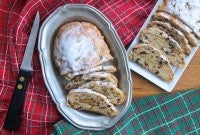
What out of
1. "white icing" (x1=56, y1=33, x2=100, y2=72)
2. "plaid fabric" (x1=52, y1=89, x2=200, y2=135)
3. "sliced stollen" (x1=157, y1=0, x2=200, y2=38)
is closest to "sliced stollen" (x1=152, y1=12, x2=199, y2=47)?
"sliced stollen" (x1=157, y1=0, x2=200, y2=38)

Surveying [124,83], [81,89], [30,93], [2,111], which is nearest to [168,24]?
[124,83]

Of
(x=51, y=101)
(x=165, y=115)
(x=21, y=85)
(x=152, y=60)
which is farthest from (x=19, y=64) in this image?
(x=165, y=115)

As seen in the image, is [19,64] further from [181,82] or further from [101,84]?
[181,82]

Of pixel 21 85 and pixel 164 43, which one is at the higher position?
pixel 21 85

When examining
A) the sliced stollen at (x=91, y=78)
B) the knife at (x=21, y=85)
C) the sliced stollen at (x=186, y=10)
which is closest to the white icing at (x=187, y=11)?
the sliced stollen at (x=186, y=10)

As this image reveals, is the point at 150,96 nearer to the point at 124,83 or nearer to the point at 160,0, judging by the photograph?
the point at 124,83
